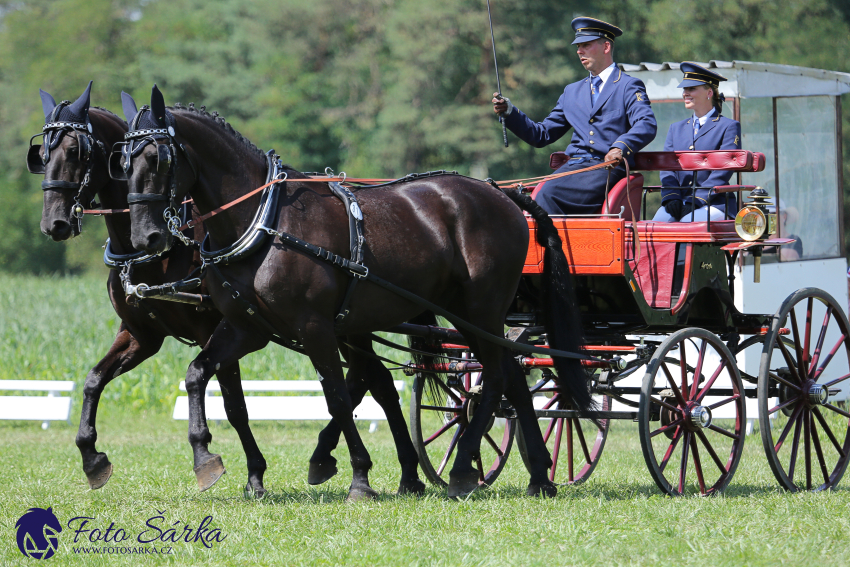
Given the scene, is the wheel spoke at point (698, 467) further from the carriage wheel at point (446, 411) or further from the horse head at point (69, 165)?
the horse head at point (69, 165)

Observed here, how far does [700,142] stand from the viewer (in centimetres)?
710

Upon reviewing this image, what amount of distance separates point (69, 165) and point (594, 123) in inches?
124

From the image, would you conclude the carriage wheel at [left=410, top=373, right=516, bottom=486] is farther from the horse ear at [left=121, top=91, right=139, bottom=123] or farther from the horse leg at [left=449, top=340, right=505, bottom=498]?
the horse ear at [left=121, top=91, right=139, bottom=123]

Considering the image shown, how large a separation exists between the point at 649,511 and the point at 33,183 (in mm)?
40054

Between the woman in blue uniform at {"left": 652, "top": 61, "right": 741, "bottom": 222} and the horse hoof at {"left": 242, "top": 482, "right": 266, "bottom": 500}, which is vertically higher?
the woman in blue uniform at {"left": 652, "top": 61, "right": 741, "bottom": 222}

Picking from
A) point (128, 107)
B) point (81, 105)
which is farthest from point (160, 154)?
point (81, 105)

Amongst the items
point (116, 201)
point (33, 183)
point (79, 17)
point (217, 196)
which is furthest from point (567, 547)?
point (79, 17)

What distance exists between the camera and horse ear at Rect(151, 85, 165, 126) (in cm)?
494

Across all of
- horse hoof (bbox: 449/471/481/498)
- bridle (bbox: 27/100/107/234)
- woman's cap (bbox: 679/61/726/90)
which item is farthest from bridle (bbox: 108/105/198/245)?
woman's cap (bbox: 679/61/726/90)

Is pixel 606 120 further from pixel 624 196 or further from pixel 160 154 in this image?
pixel 160 154

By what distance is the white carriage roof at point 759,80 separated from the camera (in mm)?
9938

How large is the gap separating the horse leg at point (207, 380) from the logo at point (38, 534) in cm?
73

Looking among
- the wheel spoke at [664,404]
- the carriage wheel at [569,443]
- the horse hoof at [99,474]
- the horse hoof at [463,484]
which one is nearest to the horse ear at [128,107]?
the horse hoof at [99,474]

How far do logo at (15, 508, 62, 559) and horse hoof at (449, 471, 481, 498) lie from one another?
2.04 m
